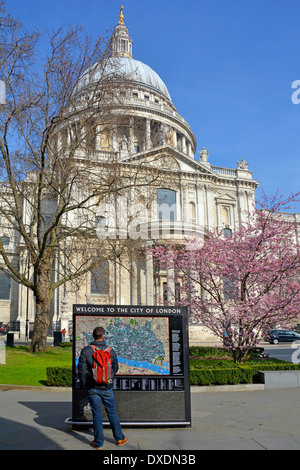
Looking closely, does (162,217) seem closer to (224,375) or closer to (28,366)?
(28,366)

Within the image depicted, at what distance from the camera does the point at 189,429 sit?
7820 mm

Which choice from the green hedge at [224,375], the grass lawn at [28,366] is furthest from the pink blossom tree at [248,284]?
the grass lawn at [28,366]

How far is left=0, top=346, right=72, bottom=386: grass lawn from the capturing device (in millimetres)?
13625

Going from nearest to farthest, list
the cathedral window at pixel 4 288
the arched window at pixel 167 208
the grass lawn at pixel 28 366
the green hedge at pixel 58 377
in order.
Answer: the green hedge at pixel 58 377 < the grass lawn at pixel 28 366 < the cathedral window at pixel 4 288 < the arched window at pixel 167 208

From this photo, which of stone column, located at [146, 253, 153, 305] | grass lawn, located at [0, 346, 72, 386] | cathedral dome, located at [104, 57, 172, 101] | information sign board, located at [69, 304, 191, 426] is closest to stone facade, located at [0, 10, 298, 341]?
stone column, located at [146, 253, 153, 305]

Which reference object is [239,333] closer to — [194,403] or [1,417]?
[194,403]

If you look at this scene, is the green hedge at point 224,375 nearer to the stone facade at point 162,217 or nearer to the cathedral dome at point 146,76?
the stone facade at point 162,217

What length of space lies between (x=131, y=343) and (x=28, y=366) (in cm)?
923

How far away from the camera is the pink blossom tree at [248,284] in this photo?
16469 millimetres

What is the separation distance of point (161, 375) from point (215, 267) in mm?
10364

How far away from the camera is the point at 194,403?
1092 centimetres

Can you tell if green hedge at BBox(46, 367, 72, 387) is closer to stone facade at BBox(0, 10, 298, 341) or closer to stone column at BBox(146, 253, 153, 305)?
stone facade at BBox(0, 10, 298, 341)

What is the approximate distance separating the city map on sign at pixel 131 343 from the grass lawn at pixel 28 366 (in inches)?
240

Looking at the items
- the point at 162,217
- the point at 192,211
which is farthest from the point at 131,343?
the point at 192,211
